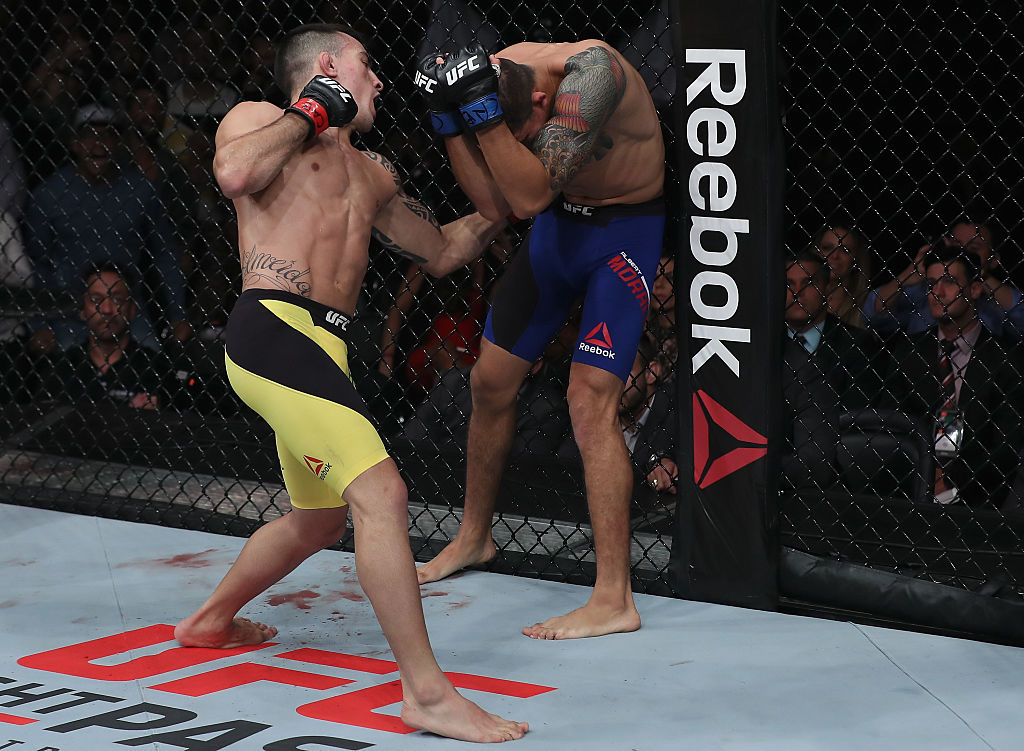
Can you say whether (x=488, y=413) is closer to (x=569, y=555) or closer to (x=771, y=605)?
(x=569, y=555)

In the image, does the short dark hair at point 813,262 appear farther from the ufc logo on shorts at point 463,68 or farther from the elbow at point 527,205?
the ufc logo on shorts at point 463,68

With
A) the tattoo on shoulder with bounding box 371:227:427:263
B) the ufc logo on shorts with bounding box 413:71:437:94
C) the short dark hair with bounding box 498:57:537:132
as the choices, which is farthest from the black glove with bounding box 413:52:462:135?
the tattoo on shoulder with bounding box 371:227:427:263

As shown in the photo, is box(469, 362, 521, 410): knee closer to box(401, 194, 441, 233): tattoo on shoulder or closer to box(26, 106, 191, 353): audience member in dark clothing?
box(401, 194, 441, 233): tattoo on shoulder

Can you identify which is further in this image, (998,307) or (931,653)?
(998,307)

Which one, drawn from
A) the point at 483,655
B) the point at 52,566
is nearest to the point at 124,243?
the point at 52,566

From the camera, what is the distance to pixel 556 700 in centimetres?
209

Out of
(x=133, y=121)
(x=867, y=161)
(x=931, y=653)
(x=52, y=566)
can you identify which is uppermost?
(x=133, y=121)

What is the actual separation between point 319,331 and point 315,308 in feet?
0.13

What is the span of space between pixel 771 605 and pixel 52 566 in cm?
170

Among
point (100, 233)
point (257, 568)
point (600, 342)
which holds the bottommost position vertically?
point (257, 568)

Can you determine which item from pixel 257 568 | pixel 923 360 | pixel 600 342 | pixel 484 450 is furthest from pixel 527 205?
pixel 923 360

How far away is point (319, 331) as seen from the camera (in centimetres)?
210

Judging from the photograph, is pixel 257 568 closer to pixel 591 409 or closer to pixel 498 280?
pixel 591 409

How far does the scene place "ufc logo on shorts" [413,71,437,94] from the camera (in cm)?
221
